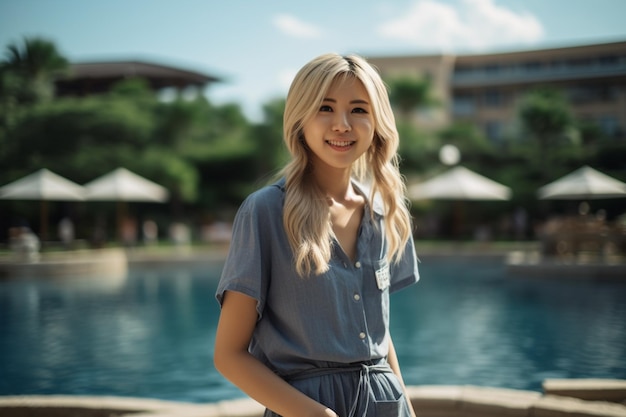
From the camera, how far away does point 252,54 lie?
21.1m

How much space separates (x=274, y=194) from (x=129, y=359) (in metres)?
6.61

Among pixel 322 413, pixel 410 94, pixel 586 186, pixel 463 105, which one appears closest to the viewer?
pixel 322 413

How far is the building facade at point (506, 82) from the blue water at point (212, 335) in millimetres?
21869

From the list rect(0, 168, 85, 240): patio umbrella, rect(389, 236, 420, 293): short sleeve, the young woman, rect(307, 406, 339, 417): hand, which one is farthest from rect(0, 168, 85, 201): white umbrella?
rect(307, 406, 339, 417): hand

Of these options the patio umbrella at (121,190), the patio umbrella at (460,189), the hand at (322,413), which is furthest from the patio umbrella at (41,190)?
the hand at (322,413)

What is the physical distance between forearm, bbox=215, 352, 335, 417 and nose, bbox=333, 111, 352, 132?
50cm

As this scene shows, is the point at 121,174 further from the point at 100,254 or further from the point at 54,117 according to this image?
the point at 54,117

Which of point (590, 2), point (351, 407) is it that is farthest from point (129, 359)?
point (590, 2)

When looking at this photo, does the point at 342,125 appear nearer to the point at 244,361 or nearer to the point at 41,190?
the point at 244,361

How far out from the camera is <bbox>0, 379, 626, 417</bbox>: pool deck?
3611 millimetres

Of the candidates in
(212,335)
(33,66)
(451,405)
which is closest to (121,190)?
(212,335)

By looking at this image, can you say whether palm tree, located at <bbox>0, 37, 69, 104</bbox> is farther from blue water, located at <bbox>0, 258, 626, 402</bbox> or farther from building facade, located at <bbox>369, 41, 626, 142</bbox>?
blue water, located at <bbox>0, 258, 626, 402</bbox>

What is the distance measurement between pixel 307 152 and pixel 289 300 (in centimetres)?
34

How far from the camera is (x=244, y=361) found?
130cm
